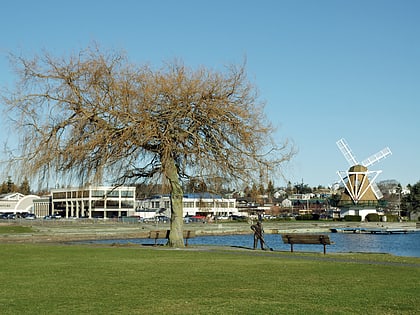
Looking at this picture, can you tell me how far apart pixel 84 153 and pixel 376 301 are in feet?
58.0

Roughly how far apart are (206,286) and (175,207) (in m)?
16.3

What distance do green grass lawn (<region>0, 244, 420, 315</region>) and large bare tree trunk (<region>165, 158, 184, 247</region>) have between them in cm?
783

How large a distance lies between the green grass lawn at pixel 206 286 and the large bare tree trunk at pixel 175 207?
783 cm

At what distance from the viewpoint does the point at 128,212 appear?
14625 cm

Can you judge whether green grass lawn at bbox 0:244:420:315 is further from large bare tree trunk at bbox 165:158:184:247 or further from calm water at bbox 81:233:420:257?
calm water at bbox 81:233:420:257

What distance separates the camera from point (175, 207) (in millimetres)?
30328

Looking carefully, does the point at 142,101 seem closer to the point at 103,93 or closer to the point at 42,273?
the point at 103,93

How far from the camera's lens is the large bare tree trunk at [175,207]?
2901 cm

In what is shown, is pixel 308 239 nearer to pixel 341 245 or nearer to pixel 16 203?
pixel 341 245

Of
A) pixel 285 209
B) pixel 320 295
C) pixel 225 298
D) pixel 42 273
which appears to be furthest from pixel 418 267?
pixel 285 209

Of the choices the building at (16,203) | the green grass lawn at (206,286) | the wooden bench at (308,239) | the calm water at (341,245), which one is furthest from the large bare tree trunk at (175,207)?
the building at (16,203)

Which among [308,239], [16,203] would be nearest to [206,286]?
[308,239]

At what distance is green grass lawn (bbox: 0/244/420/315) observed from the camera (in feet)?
37.0

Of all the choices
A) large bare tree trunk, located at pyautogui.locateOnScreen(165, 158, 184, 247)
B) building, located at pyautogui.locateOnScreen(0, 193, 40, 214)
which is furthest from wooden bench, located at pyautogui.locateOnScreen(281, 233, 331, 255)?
building, located at pyautogui.locateOnScreen(0, 193, 40, 214)
